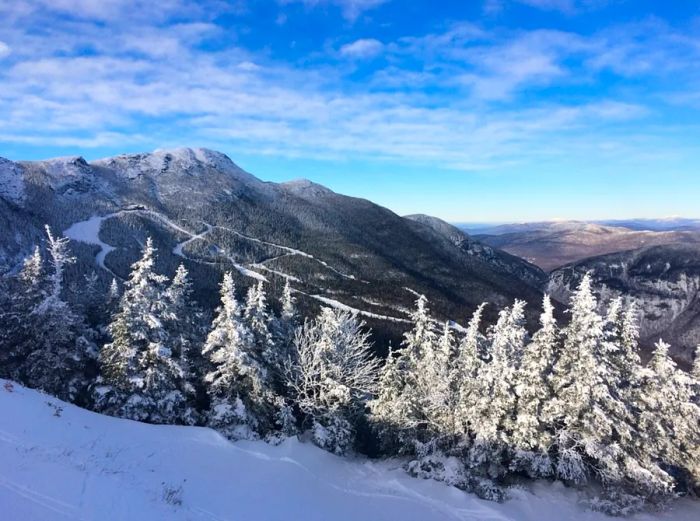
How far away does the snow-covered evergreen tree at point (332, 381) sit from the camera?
89.7ft

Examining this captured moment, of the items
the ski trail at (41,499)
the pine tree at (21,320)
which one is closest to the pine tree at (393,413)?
the ski trail at (41,499)

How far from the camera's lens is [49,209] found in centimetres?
15538

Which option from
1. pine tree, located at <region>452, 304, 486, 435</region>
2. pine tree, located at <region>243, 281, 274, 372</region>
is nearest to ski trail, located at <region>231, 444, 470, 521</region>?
pine tree, located at <region>452, 304, 486, 435</region>

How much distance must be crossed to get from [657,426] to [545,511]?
8374mm

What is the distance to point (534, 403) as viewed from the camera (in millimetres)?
22859

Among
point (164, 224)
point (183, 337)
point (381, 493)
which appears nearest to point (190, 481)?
point (381, 493)

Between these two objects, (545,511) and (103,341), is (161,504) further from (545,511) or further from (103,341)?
(103,341)

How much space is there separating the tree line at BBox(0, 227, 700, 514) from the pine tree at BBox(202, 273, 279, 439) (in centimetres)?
10

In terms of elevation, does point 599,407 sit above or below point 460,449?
above

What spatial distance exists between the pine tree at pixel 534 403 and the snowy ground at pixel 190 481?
1785 millimetres

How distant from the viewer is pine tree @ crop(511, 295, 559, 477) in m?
22.8

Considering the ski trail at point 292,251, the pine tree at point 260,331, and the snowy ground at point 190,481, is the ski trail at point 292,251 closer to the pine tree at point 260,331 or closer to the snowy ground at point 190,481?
the pine tree at point 260,331

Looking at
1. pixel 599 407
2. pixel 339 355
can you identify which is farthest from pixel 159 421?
pixel 599 407

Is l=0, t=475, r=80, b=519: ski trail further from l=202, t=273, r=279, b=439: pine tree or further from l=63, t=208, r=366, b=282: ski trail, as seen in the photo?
l=63, t=208, r=366, b=282: ski trail
